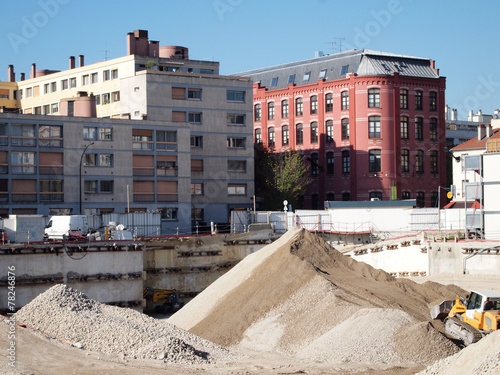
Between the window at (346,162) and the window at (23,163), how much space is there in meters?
36.2

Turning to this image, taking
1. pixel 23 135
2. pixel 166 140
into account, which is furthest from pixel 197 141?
pixel 23 135

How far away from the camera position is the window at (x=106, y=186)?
234 feet

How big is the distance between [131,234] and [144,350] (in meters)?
28.8

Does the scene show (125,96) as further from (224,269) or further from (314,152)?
(224,269)

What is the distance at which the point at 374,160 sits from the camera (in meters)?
87.4

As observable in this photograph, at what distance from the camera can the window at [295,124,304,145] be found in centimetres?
9450

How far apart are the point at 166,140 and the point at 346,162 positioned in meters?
24.1

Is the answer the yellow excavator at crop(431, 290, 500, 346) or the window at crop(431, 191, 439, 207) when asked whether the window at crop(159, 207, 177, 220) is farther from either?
the yellow excavator at crop(431, 290, 500, 346)

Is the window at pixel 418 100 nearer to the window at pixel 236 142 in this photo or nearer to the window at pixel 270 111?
the window at pixel 270 111

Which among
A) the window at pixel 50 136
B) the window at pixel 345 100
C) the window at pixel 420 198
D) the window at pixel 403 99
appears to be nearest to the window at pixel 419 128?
the window at pixel 403 99

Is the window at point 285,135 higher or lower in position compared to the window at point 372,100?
lower

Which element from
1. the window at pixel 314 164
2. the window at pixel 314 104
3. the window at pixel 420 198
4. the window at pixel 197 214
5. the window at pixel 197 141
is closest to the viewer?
the window at pixel 197 214

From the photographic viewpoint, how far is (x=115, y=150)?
71.5 m

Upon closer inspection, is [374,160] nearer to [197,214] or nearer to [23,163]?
[197,214]
